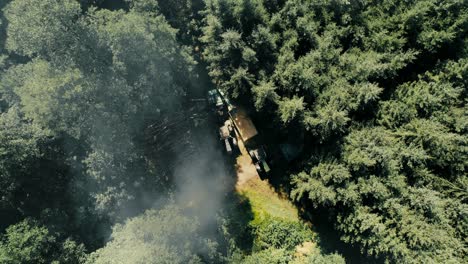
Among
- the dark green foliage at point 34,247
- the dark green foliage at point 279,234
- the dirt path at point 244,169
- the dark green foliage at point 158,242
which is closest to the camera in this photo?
the dark green foliage at point 158,242

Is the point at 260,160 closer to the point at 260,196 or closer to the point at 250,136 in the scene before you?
the point at 250,136

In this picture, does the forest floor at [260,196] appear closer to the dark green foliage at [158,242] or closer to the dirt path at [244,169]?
the dirt path at [244,169]

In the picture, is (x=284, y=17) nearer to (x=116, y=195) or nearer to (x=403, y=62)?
(x=403, y=62)

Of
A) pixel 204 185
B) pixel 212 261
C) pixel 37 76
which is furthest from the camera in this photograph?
pixel 204 185

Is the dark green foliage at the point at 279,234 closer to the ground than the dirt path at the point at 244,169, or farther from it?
closer to the ground

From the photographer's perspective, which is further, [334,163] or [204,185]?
[204,185]

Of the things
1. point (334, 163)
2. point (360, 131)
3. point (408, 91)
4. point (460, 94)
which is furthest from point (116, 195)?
point (460, 94)

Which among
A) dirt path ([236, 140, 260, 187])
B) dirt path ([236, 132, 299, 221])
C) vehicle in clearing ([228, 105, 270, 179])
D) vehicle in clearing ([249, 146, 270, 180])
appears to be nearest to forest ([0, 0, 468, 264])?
dirt path ([236, 132, 299, 221])

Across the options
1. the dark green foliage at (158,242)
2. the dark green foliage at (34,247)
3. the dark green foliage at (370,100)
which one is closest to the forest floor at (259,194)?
the dark green foliage at (370,100)
